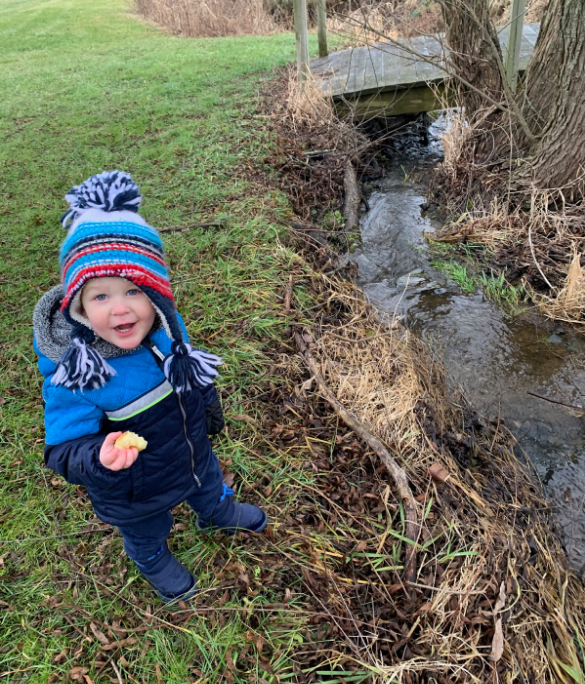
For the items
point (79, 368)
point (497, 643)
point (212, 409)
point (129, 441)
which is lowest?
point (497, 643)

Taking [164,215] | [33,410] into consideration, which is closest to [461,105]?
[164,215]

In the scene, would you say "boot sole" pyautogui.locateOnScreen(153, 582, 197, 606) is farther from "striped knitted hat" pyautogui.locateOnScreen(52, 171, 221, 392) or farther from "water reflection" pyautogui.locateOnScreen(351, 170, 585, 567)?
"water reflection" pyautogui.locateOnScreen(351, 170, 585, 567)

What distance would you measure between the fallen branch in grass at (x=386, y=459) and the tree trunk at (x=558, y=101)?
126 inches

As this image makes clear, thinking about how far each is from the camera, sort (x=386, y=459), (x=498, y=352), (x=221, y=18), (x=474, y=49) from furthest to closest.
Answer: (x=221, y=18) → (x=474, y=49) → (x=498, y=352) → (x=386, y=459)

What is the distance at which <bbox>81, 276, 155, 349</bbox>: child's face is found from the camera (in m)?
1.52

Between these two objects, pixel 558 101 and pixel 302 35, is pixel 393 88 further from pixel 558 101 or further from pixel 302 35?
pixel 558 101

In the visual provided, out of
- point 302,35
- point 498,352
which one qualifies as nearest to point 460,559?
point 498,352

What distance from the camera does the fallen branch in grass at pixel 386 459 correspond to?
225cm

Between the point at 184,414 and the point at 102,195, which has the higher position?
the point at 102,195

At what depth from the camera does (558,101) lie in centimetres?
441

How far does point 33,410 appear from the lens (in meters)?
3.05

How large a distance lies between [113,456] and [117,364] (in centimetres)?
33

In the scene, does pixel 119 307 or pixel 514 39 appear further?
pixel 514 39

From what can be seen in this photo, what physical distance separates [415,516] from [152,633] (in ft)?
4.35
